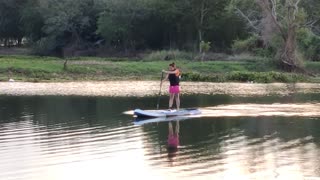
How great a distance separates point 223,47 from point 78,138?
58.2m

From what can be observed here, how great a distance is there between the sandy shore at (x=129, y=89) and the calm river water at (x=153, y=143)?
352 inches

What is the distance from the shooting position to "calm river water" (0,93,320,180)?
1425 cm

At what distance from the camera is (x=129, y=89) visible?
4269 centimetres

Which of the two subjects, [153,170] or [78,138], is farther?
[78,138]

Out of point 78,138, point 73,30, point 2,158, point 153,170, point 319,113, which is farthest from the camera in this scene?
point 73,30

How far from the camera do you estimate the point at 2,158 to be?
1572cm

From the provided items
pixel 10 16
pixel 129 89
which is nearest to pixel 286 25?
pixel 129 89

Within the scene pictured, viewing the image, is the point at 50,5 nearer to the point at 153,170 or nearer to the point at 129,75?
the point at 129,75

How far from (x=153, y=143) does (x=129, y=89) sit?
2435cm

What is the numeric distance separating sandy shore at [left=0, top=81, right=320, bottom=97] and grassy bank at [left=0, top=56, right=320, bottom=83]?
3.01 m

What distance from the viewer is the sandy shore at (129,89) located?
39.8m

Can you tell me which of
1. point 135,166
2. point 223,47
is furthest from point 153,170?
point 223,47

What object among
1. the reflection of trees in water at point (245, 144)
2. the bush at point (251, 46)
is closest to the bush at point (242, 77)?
the bush at point (251, 46)

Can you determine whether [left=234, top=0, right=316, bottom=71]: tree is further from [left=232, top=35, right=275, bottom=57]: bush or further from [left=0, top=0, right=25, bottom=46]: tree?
[left=0, top=0, right=25, bottom=46]: tree
